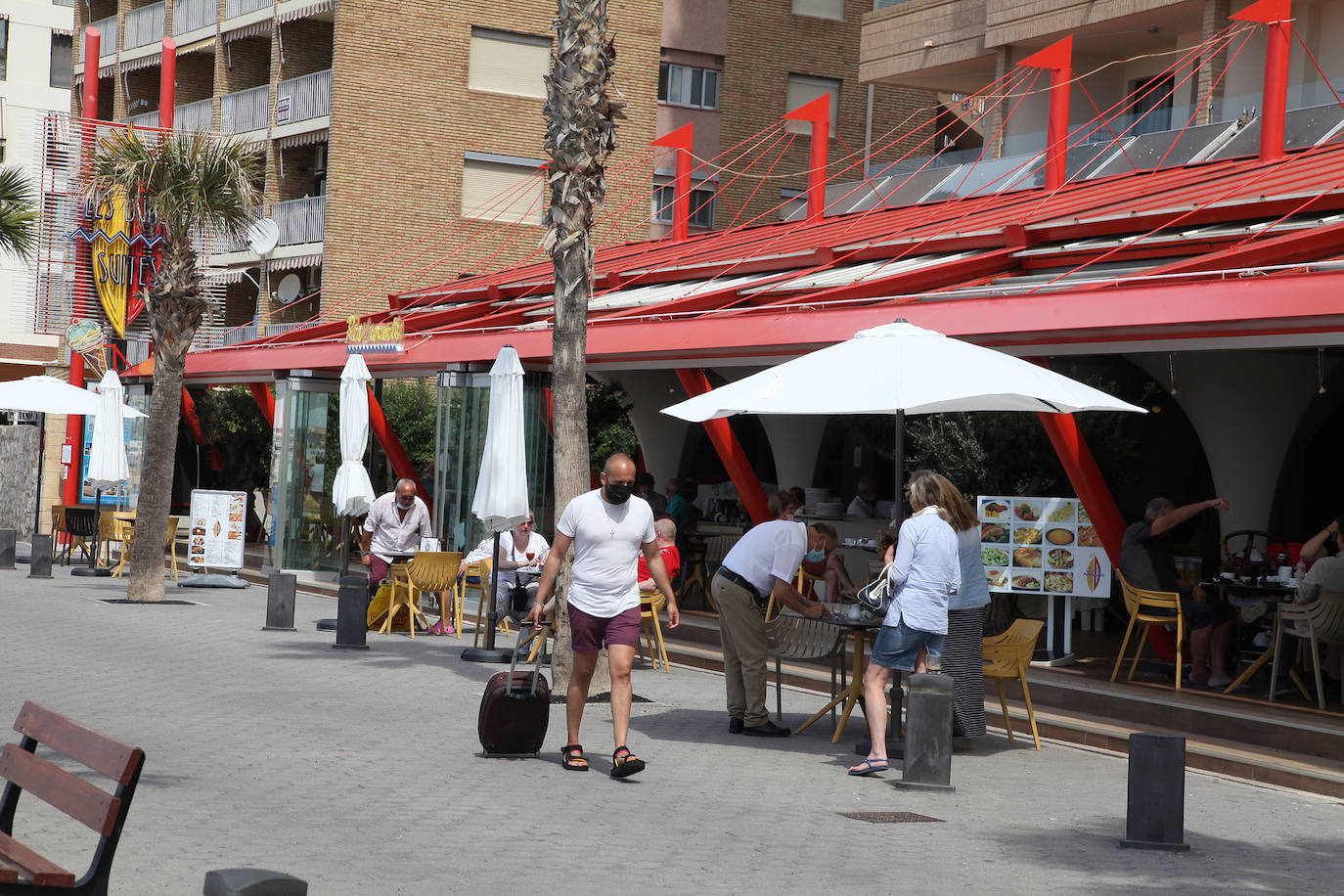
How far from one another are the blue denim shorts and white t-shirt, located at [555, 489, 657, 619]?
140 centimetres

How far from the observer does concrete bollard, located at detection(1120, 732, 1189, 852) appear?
698 cm

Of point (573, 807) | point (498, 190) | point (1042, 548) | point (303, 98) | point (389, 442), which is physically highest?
point (303, 98)

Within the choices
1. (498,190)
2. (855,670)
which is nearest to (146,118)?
(498,190)

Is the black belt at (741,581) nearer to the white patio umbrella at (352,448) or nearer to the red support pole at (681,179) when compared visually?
the white patio umbrella at (352,448)

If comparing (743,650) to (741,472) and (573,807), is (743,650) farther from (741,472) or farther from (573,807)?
(741,472)

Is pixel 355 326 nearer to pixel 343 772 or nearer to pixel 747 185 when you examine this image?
pixel 343 772

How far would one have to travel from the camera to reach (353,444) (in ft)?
56.7

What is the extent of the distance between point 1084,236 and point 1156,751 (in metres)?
9.42

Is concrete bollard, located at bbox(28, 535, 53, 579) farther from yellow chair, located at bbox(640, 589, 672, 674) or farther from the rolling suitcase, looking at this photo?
the rolling suitcase

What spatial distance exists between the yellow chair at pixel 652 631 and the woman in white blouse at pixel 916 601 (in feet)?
13.6

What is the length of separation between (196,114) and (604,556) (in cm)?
3402

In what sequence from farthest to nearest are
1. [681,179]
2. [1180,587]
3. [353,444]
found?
1. [681,179]
2. [353,444]
3. [1180,587]

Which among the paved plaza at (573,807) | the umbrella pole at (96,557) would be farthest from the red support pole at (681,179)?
the paved plaza at (573,807)

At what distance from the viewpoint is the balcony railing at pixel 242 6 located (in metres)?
36.5
